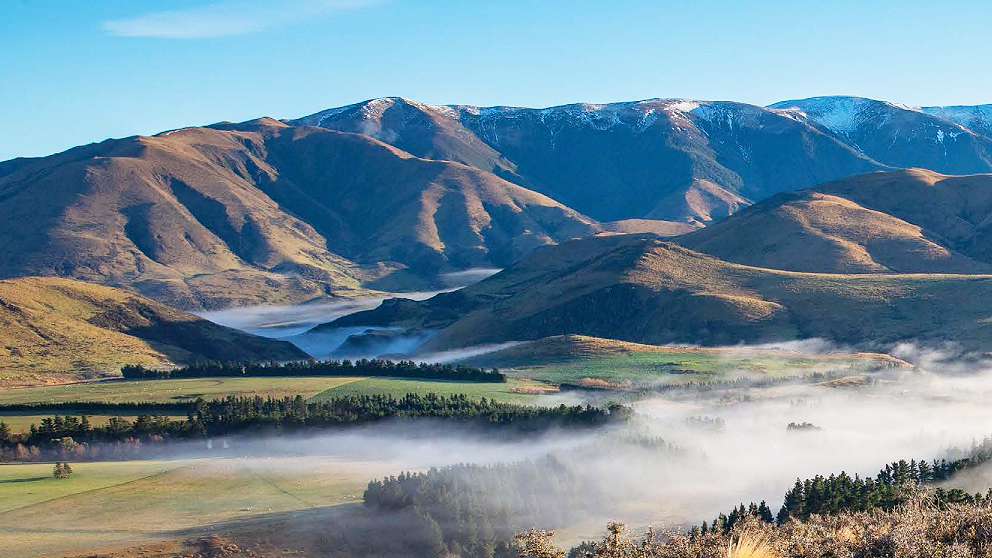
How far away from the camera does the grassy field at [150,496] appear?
342ft

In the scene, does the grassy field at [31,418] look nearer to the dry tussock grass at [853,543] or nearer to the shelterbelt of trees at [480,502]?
the shelterbelt of trees at [480,502]

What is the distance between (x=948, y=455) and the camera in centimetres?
14388

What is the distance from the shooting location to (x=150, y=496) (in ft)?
399

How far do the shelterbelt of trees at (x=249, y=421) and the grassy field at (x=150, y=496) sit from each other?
11281 millimetres

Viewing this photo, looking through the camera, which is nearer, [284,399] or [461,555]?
[461,555]

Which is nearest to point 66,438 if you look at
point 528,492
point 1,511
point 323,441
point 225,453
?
point 225,453

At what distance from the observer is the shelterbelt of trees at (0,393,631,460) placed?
15850cm

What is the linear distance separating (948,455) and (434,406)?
2896 inches

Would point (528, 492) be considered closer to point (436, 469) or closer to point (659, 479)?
point (436, 469)

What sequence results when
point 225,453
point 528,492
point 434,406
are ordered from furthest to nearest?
1. point 434,406
2. point 225,453
3. point 528,492

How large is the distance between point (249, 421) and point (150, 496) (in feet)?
156

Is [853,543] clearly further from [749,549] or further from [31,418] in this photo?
[31,418]

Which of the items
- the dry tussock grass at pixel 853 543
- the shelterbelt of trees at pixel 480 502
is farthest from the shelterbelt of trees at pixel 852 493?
the dry tussock grass at pixel 853 543

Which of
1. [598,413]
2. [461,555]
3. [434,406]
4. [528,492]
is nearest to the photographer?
[461,555]
